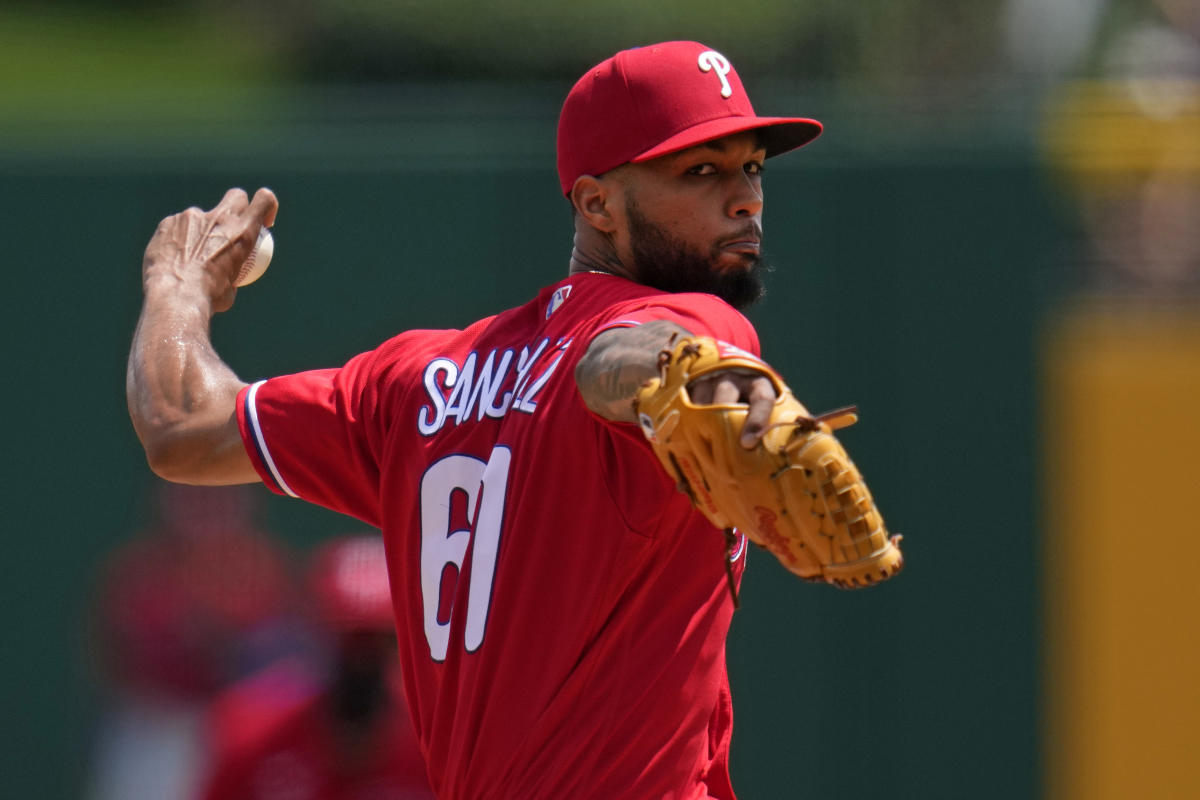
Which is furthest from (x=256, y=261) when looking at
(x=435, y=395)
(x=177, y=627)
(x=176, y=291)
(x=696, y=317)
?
(x=177, y=627)

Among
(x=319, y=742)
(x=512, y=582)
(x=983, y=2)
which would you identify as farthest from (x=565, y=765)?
(x=983, y=2)

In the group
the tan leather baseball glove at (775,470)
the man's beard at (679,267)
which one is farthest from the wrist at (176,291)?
the tan leather baseball glove at (775,470)

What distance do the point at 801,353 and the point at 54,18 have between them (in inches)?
201

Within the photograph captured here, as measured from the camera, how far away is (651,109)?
7.30 feet

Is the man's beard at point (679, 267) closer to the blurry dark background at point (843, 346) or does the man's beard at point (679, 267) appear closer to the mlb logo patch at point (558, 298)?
the mlb logo patch at point (558, 298)

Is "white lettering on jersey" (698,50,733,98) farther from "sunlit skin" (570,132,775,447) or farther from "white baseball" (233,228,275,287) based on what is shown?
"white baseball" (233,228,275,287)

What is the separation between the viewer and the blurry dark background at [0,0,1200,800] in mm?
5289

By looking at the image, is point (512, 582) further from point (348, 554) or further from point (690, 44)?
point (348, 554)

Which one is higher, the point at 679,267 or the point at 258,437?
the point at 679,267

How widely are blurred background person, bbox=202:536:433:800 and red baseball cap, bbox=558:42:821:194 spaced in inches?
87.7

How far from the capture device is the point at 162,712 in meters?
5.34

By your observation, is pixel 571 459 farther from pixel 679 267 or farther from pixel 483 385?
pixel 679 267

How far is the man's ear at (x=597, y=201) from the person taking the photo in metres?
2.30

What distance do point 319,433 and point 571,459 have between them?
1.86 ft
